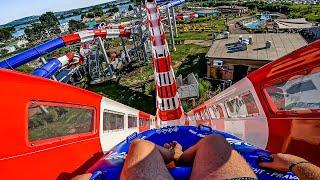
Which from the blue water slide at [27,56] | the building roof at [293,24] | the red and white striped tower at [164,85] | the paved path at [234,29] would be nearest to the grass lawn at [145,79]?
the red and white striped tower at [164,85]

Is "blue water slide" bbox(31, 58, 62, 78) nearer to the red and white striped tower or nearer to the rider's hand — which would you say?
the red and white striped tower

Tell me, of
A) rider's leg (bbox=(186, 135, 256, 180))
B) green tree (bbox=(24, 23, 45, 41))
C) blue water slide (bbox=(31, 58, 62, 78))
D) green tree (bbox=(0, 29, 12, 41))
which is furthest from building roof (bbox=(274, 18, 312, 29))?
green tree (bbox=(0, 29, 12, 41))

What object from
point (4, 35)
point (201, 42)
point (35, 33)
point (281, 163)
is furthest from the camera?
point (4, 35)

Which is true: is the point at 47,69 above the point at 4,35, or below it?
below

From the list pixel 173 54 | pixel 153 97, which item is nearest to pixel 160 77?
pixel 153 97

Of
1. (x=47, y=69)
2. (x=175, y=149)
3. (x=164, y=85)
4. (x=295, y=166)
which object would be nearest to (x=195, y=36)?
(x=164, y=85)

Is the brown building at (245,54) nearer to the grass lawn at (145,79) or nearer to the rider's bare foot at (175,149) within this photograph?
the grass lawn at (145,79)

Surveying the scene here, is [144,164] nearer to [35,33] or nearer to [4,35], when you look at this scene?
[35,33]
